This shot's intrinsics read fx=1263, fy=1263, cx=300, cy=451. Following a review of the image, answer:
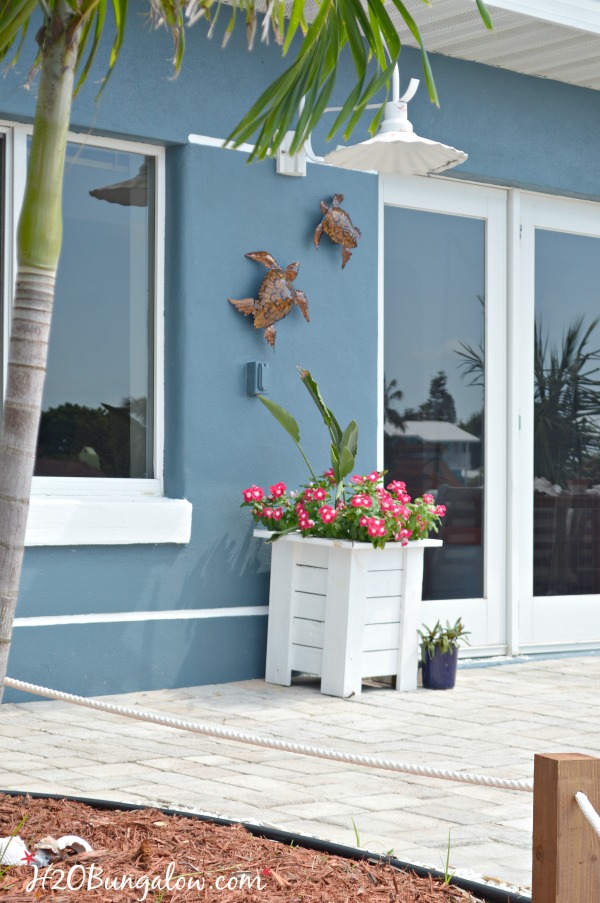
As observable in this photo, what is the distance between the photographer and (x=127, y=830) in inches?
111

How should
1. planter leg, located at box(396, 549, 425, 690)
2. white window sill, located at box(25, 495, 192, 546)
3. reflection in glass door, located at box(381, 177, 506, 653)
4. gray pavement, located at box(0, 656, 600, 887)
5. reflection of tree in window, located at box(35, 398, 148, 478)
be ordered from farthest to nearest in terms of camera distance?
reflection in glass door, located at box(381, 177, 506, 653) < planter leg, located at box(396, 549, 425, 690) < reflection of tree in window, located at box(35, 398, 148, 478) < white window sill, located at box(25, 495, 192, 546) < gray pavement, located at box(0, 656, 600, 887)

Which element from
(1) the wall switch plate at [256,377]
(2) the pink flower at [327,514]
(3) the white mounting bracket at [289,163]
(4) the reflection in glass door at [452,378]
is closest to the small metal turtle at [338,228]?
(3) the white mounting bracket at [289,163]

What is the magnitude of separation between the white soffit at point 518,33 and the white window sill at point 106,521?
2.65 m

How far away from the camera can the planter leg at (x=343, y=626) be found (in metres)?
5.91

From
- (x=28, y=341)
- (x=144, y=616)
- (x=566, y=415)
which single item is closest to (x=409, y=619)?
(x=144, y=616)

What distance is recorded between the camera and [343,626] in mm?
5918

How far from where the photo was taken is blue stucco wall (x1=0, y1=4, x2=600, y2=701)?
586cm

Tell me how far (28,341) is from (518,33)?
16.5 feet

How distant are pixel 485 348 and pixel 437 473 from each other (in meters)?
0.81

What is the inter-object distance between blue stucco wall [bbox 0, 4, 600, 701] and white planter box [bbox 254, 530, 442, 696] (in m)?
0.22

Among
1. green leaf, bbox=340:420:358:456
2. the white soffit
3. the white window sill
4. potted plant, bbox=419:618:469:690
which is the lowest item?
potted plant, bbox=419:618:469:690

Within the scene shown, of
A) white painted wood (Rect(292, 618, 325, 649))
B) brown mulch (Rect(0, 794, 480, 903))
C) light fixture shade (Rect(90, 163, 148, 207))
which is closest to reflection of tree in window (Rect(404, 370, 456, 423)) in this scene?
white painted wood (Rect(292, 618, 325, 649))

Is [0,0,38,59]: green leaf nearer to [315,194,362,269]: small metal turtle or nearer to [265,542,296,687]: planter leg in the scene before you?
[265,542,296,687]: planter leg

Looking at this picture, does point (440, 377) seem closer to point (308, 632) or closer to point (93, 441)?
point (308, 632)
